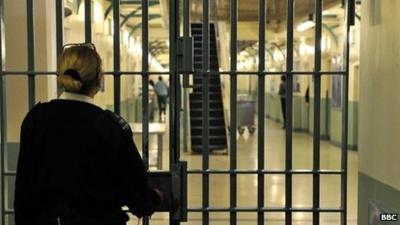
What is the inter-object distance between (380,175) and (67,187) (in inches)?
88.0

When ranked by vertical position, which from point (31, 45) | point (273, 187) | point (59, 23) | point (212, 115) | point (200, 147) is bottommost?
point (273, 187)

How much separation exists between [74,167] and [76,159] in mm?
34

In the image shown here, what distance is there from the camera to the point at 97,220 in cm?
231

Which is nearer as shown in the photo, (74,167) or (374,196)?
(74,167)

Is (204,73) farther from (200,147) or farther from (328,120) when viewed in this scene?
(328,120)

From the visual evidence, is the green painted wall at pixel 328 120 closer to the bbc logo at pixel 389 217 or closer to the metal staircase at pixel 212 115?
the metal staircase at pixel 212 115

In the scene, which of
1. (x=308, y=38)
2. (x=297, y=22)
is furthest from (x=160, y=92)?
(x=297, y=22)

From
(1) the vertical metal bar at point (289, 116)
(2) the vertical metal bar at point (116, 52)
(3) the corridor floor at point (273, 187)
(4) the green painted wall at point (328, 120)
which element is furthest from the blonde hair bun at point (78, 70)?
(4) the green painted wall at point (328, 120)

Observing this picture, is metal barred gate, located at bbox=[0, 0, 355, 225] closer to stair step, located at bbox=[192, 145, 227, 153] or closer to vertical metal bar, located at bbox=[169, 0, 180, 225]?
vertical metal bar, located at bbox=[169, 0, 180, 225]

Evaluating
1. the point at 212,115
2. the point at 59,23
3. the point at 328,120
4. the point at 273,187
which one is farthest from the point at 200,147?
the point at 59,23

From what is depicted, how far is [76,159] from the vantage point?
2.28m

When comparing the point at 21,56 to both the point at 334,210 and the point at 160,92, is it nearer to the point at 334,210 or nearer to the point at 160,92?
the point at 334,210

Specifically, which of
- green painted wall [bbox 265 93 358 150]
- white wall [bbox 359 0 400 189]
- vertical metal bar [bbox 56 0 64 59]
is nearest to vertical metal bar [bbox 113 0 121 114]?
vertical metal bar [bbox 56 0 64 59]

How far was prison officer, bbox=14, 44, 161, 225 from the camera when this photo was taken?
2.29 m
